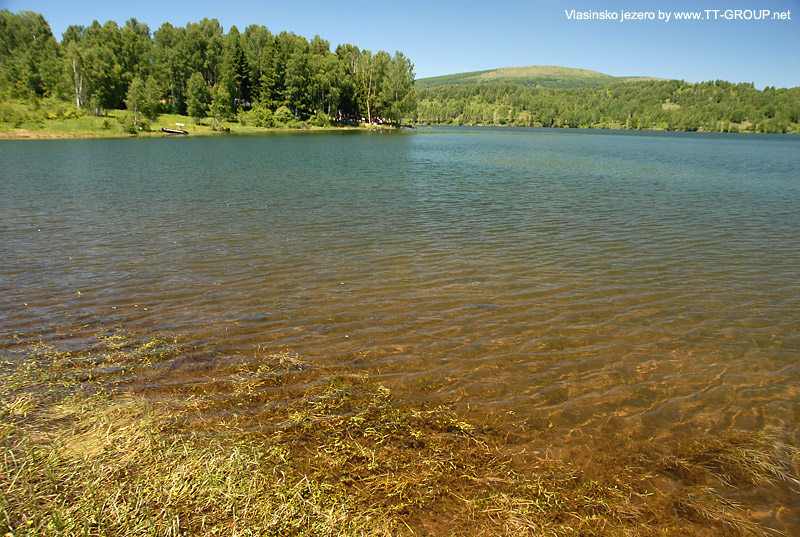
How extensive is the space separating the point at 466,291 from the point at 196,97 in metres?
102

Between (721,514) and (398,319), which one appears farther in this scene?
(398,319)

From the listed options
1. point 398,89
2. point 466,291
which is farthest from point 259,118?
point 466,291

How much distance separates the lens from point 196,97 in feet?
308

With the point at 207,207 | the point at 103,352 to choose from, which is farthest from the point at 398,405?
the point at 207,207

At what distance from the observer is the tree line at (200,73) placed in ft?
282

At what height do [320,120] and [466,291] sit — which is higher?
[320,120]

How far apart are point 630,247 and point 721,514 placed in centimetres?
1238

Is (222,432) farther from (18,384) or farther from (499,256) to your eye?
(499,256)

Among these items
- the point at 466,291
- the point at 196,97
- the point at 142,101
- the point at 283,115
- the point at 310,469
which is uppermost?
the point at 196,97

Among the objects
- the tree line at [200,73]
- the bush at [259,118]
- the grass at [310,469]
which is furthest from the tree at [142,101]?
the grass at [310,469]

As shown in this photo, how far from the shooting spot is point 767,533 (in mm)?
4746

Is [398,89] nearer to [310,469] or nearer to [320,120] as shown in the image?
[320,120]

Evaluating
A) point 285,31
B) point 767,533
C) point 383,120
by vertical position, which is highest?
point 285,31

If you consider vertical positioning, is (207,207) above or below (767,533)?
above
